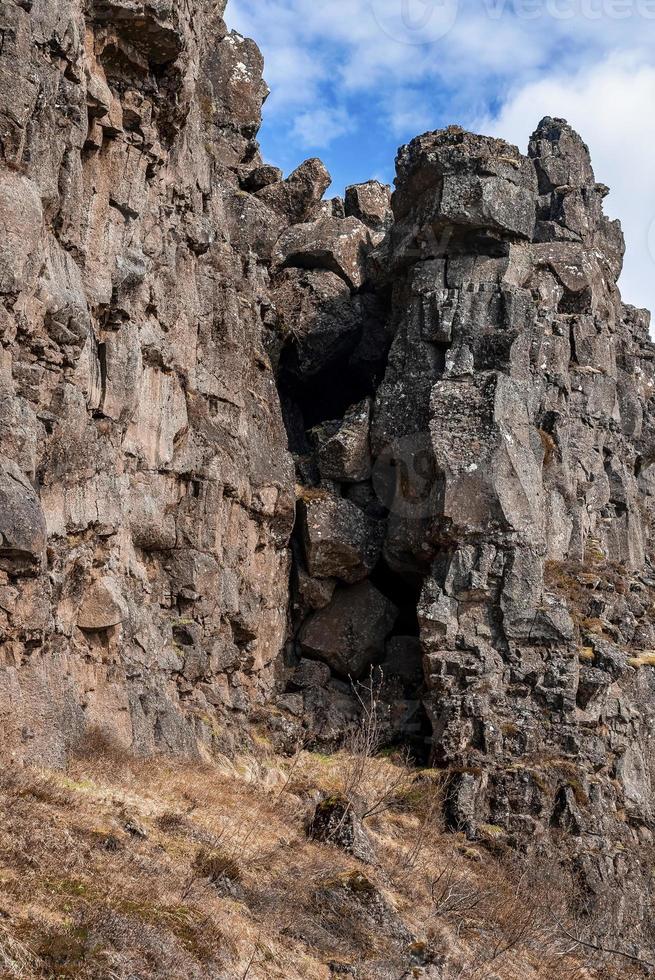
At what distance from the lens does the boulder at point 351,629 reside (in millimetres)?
25078

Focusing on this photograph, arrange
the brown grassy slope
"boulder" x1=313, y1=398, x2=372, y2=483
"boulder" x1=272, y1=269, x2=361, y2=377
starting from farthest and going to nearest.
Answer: "boulder" x1=272, y1=269, x2=361, y2=377
"boulder" x1=313, y1=398, x2=372, y2=483
the brown grassy slope

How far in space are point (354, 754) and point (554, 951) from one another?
6.92 meters

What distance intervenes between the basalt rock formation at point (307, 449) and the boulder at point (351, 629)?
61mm

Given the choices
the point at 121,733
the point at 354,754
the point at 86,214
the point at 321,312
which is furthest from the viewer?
the point at 321,312

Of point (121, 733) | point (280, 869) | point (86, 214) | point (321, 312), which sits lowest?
point (280, 869)

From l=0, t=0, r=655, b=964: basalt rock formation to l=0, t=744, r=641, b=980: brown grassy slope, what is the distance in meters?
1.32

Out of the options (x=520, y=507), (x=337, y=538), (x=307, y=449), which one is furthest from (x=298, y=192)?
(x=520, y=507)

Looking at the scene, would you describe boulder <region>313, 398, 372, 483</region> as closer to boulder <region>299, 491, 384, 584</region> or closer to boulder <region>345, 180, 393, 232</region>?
boulder <region>299, 491, 384, 584</region>

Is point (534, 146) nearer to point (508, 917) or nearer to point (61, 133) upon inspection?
point (61, 133)

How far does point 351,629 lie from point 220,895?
14427 mm

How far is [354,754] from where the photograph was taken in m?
20.8

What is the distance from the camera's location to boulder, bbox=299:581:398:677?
82.3 feet

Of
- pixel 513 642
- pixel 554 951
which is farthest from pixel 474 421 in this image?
pixel 554 951

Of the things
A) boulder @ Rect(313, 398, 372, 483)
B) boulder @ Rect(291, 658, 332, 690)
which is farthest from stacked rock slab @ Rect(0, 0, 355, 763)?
boulder @ Rect(313, 398, 372, 483)
